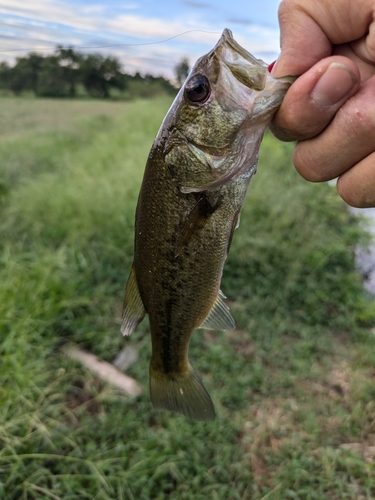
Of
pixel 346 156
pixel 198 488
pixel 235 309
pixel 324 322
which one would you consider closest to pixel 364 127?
pixel 346 156

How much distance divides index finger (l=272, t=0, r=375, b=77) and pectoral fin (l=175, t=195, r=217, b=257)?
0.47m

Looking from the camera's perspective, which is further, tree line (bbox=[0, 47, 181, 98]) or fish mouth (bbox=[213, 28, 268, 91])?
tree line (bbox=[0, 47, 181, 98])

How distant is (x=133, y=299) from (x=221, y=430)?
6.64ft

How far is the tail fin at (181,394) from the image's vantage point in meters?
1.75

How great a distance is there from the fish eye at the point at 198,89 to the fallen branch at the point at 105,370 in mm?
2705

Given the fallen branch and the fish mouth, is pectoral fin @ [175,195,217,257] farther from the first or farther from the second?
the fallen branch

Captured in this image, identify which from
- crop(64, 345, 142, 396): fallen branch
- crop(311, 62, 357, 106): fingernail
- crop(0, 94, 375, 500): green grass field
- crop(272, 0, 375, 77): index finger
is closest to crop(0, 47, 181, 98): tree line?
crop(0, 94, 375, 500): green grass field

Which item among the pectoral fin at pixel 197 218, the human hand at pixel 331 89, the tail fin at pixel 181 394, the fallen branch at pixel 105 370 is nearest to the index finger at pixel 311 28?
the human hand at pixel 331 89

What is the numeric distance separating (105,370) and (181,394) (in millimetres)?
1971

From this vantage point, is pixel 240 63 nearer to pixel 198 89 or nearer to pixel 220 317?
pixel 198 89

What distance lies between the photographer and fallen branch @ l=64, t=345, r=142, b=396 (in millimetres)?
3416

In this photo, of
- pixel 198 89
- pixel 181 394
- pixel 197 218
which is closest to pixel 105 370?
pixel 181 394

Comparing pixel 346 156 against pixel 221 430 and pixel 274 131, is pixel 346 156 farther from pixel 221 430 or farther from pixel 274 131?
pixel 221 430

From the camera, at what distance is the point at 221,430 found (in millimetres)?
3148
